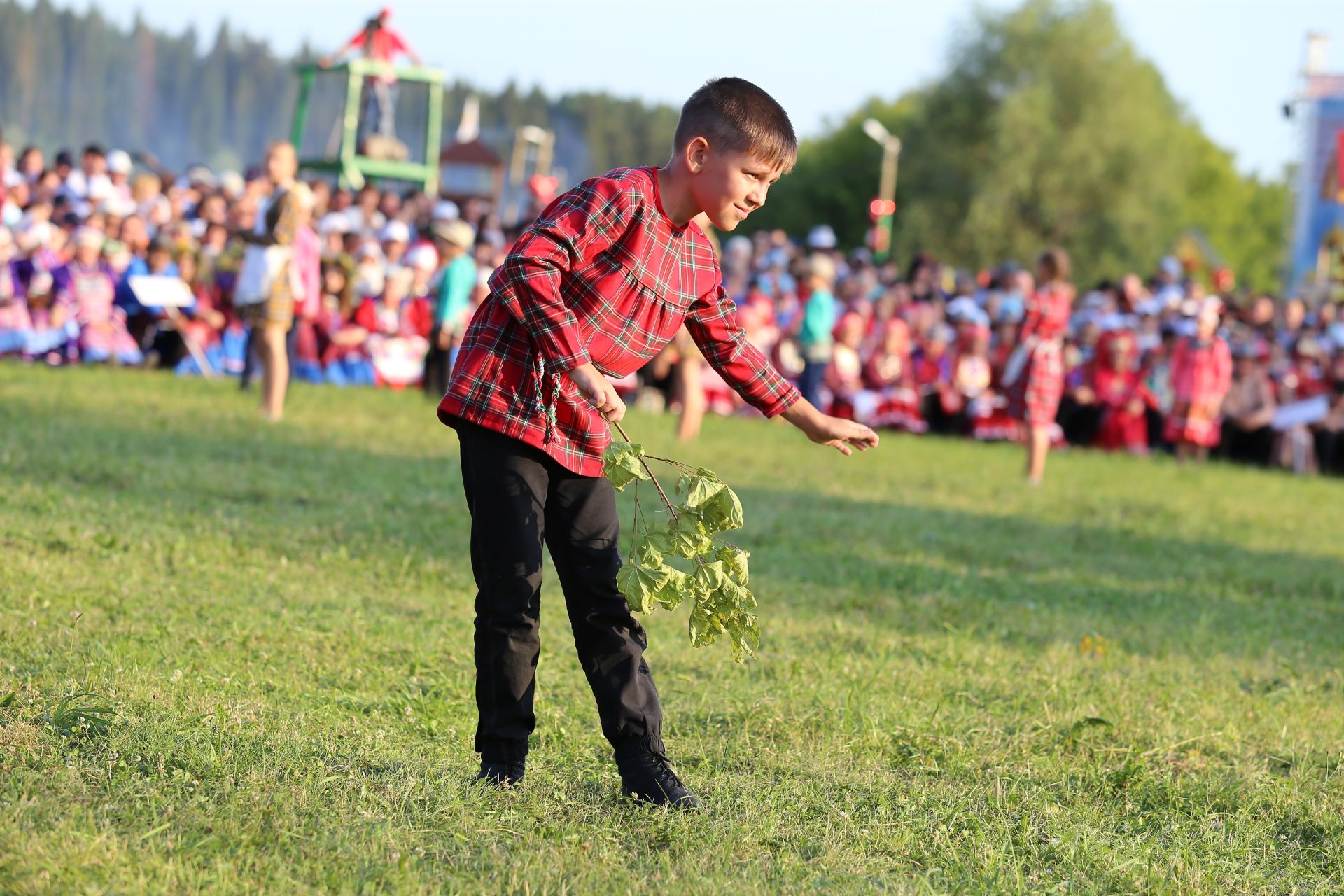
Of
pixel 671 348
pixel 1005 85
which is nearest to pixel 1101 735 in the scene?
pixel 671 348

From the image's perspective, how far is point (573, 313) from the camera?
356 centimetres

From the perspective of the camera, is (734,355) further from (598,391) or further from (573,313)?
(598,391)

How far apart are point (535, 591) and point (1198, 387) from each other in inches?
594

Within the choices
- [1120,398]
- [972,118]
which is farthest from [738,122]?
[972,118]

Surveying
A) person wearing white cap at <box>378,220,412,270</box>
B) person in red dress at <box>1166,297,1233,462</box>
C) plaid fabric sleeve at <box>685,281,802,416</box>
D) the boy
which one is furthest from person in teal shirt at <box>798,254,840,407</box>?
the boy

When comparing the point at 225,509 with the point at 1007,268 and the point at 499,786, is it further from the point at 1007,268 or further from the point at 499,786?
A: the point at 1007,268

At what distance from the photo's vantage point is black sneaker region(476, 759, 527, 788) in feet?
12.4

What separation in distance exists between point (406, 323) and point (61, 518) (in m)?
10.5

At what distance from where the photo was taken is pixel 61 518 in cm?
683

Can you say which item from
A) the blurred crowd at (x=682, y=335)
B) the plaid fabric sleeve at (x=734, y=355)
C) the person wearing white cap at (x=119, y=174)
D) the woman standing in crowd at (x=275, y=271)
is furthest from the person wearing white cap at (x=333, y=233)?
the plaid fabric sleeve at (x=734, y=355)

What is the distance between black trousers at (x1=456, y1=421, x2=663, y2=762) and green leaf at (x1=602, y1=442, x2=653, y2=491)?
206 millimetres

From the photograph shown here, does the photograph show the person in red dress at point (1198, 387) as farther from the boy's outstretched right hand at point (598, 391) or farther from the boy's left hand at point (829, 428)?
the boy's outstretched right hand at point (598, 391)

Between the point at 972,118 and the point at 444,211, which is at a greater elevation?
the point at 972,118

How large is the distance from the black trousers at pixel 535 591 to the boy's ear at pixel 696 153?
773 mm
